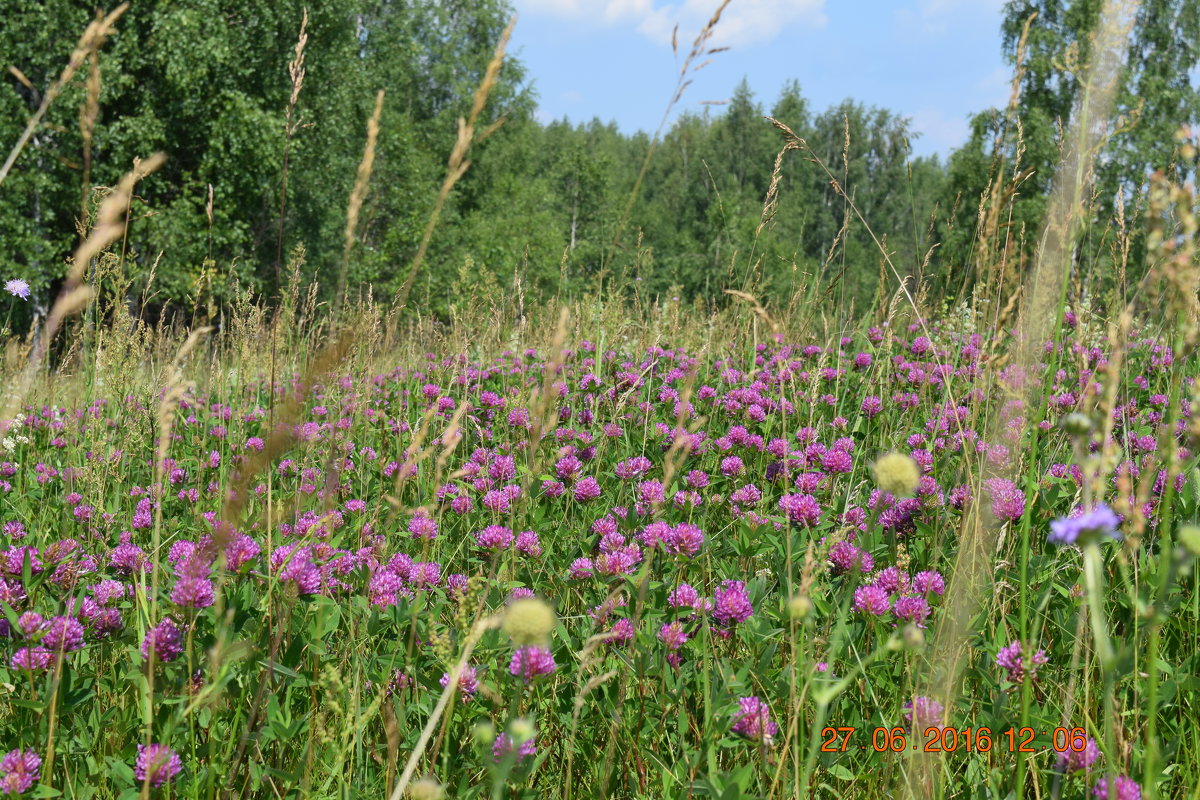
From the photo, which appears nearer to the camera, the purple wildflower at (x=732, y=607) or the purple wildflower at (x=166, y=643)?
the purple wildflower at (x=166, y=643)

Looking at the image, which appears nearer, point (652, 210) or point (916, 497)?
point (916, 497)

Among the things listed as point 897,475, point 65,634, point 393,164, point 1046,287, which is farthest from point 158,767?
point 393,164

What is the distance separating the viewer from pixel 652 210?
165 ft

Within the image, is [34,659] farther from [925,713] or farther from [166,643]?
[925,713]

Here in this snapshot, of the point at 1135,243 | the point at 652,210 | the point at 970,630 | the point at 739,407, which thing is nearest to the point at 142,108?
the point at 739,407

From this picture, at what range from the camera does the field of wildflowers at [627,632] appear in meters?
1.14

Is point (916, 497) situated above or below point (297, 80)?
below

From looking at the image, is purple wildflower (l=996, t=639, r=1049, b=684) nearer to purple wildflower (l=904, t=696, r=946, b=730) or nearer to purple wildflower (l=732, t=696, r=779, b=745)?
purple wildflower (l=904, t=696, r=946, b=730)

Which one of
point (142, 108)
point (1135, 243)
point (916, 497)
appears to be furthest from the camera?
point (1135, 243)

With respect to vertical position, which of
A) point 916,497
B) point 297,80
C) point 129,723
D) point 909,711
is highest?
point 297,80

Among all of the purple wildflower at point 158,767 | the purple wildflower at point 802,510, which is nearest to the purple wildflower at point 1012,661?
the purple wildflower at point 802,510

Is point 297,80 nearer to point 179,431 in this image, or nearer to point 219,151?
point 179,431

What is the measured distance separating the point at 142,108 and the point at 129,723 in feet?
58.7
